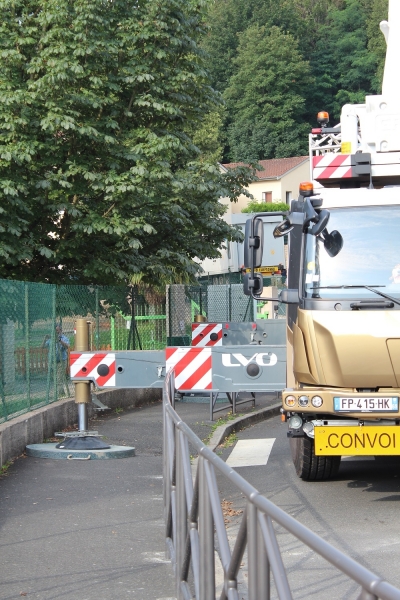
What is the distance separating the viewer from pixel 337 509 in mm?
Answer: 8680

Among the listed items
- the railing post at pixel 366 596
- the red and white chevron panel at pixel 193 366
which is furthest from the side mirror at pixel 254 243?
the railing post at pixel 366 596

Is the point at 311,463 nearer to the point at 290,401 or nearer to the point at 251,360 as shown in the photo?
the point at 290,401

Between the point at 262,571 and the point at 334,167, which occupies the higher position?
the point at 334,167

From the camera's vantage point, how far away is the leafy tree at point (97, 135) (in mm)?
18156

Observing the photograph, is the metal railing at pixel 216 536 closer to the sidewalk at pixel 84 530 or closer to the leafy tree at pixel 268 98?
the sidewalk at pixel 84 530

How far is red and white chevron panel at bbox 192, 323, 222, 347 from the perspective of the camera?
1961 centimetres

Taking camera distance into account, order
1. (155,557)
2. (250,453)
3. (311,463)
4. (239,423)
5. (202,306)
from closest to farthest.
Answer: (155,557) → (311,463) → (250,453) → (239,423) → (202,306)

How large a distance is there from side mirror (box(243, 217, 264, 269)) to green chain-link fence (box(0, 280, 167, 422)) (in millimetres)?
3484

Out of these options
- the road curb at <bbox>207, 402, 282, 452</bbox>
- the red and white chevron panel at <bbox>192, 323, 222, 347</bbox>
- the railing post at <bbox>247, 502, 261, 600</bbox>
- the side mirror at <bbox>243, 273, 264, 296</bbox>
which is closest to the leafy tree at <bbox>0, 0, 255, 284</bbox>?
the red and white chevron panel at <bbox>192, 323, 222, 347</bbox>

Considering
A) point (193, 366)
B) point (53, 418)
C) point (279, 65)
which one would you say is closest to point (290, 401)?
point (193, 366)

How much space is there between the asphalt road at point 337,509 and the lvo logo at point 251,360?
3.64ft

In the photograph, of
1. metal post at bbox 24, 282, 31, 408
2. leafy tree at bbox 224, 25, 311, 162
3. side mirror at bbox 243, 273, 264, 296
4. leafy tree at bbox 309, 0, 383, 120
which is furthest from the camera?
leafy tree at bbox 224, 25, 311, 162

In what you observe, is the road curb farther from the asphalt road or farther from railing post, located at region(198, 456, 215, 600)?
railing post, located at region(198, 456, 215, 600)

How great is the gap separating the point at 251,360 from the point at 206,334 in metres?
7.97
